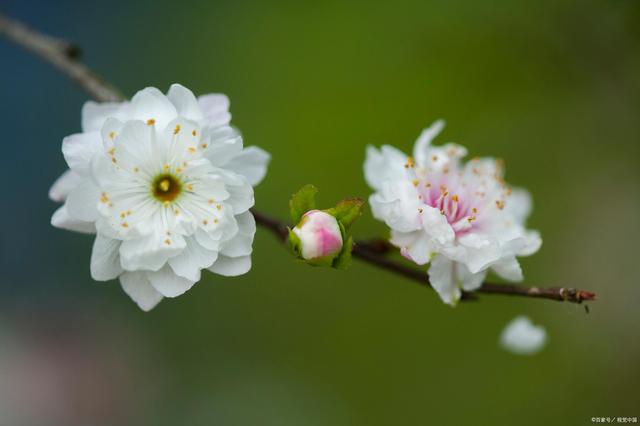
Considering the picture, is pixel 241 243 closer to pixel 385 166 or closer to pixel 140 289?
pixel 140 289

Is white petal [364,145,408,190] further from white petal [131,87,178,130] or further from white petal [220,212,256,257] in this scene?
white petal [131,87,178,130]

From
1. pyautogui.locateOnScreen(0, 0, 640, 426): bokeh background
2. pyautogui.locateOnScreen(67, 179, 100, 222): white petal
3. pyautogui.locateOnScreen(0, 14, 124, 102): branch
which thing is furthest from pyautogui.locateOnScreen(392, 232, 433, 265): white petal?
pyautogui.locateOnScreen(0, 0, 640, 426): bokeh background

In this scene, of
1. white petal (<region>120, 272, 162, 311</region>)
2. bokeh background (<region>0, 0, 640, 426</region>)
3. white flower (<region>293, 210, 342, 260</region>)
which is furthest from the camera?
bokeh background (<region>0, 0, 640, 426</region>)

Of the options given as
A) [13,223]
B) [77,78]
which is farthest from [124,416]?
[77,78]

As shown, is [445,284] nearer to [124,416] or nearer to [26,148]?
[124,416]

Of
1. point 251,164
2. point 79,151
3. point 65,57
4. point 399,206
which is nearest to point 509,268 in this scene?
point 399,206
